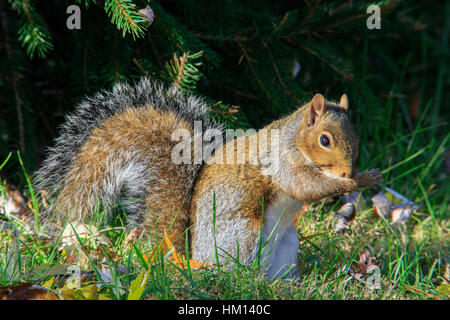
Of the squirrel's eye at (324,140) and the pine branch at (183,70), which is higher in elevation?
the pine branch at (183,70)

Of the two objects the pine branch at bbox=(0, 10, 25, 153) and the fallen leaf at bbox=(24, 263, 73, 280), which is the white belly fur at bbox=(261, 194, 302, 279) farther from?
the pine branch at bbox=(0, 10, 25, 153)

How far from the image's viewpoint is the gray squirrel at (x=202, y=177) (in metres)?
1.42

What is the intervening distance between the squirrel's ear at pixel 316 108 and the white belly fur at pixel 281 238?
250mm

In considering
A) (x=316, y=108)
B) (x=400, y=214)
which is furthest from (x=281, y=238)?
(x=400, y=214)

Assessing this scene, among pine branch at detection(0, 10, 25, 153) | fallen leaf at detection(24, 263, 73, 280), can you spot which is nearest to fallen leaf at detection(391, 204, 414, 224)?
fallen leaf at detection(24, 263, 73, 280)

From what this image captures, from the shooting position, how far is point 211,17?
6.00ft

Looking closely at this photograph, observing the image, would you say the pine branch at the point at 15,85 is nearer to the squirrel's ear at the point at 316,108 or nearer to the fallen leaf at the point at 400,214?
the squirrel's ear at the point at 316,108

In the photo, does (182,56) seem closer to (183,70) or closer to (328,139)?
(183,70)

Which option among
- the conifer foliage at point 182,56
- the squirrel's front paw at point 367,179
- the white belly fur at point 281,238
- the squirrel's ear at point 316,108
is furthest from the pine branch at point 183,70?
the squirrel's front paw at point 367,179

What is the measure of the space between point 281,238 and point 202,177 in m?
0.32

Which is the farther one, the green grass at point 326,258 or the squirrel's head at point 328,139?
the squirrel's head at point 328,139

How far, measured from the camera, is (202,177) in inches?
59.6

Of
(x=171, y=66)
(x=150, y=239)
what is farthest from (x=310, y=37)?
(x=150, y=239)

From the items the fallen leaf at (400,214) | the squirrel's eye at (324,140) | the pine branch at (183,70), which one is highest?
the pine branch at (183,70)
